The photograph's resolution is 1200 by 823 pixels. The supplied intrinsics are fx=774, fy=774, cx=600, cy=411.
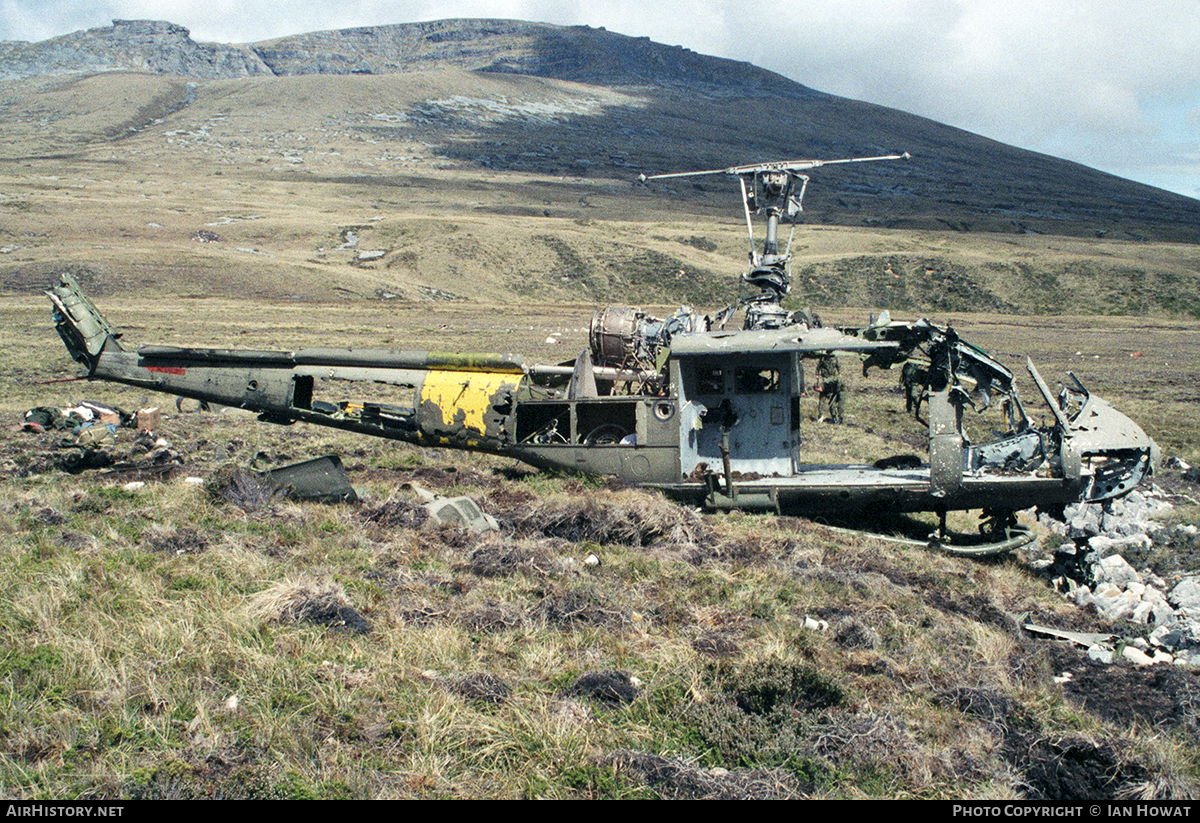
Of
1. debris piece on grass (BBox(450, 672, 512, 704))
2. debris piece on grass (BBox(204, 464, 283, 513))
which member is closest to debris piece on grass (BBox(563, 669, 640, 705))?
debris piece on grass (BBox(450, 672, 512, 704))

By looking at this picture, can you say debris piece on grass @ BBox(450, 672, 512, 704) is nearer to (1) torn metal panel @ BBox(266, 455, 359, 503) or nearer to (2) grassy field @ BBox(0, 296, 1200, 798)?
(2) grassy field @ BBox(0, 296, 1200, 798)

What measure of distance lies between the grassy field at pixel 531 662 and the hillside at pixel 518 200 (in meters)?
A: 39.6

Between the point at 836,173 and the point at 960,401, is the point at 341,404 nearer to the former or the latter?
the point at 960,401

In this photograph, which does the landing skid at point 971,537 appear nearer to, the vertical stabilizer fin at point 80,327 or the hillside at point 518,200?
the vertical stabilizer fin at point 80,327

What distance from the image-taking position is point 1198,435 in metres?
18.8

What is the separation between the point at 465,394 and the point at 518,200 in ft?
274

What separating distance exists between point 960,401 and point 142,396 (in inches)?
750

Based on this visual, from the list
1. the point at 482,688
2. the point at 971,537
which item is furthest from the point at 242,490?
the point at 971,537

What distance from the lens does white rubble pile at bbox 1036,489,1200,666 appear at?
7.99m

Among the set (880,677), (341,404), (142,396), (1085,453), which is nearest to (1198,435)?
(1085,453)

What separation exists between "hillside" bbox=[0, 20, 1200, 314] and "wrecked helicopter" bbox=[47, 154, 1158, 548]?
113 ft

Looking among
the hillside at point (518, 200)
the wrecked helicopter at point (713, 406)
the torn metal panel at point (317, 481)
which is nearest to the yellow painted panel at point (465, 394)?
the wrecked helicopter at point (713, 406)

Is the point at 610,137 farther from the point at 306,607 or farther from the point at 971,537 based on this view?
the point at 306,607

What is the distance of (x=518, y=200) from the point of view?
302ft
